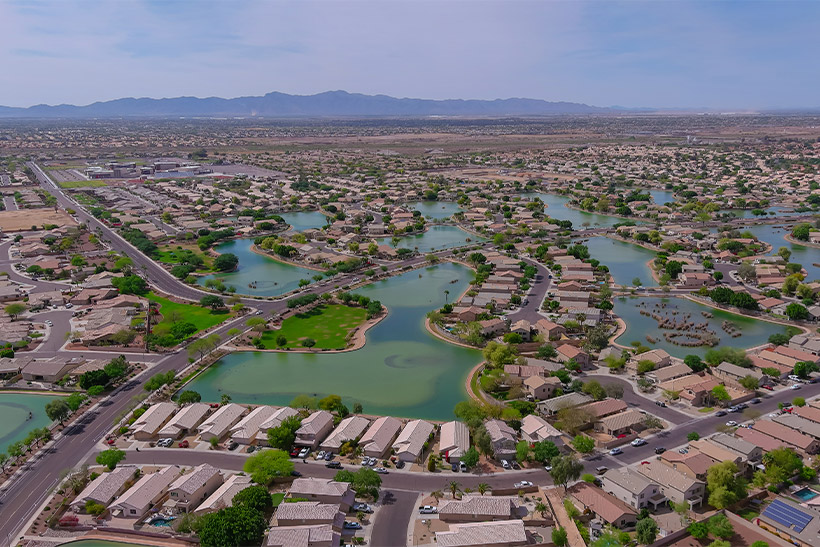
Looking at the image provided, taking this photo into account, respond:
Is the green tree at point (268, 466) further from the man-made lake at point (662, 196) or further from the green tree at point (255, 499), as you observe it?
the man-made lake at point (662, 196)

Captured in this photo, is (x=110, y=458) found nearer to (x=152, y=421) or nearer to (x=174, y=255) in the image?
(x=152, y=421)

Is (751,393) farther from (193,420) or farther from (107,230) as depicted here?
(107,230)

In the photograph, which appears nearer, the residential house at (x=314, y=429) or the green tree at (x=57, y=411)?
the residential house at (x=314, y=429)

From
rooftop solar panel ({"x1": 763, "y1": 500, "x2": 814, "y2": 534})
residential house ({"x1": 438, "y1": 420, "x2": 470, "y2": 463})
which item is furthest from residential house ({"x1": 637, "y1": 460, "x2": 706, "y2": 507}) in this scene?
residential house ({"x1": 438, "y1": 420, "x2": 470, "y2": 463})

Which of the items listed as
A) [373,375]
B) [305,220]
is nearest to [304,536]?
[373,375]

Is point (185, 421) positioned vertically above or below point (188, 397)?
below

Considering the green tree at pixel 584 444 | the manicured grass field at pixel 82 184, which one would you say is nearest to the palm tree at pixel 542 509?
the green tree at pixel 584 444
